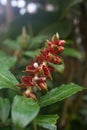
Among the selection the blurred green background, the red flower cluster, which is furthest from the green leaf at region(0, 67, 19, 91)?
the blurred green background

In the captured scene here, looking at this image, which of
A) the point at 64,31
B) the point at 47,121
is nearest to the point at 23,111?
the point at 47,121

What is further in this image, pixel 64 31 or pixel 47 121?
pixel 64 31

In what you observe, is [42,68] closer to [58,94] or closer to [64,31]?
[58,94]

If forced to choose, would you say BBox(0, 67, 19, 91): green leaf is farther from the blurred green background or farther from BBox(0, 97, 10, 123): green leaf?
the blurred green background

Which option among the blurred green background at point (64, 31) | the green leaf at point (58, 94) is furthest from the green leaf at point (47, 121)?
the blurred green background at point (64, 31)

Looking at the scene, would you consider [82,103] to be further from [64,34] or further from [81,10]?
[81,10]
